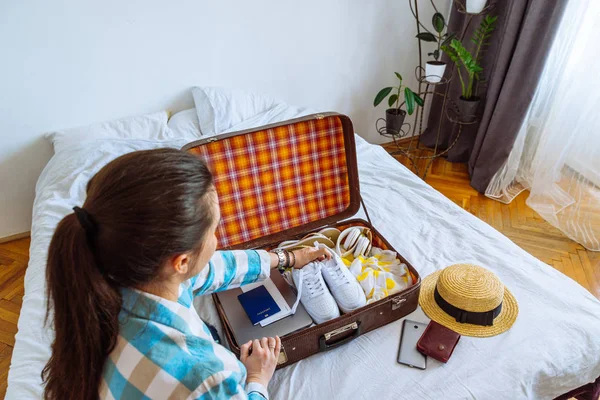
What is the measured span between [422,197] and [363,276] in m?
0.55

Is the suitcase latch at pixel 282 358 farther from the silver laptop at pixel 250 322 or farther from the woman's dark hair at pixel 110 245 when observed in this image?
the woman's dark hair at pixel 110 245

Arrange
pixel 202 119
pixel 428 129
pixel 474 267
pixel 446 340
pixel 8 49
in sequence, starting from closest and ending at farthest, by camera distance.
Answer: pixel 446 340
pixel 474 267
pixel 8 49
pixel 202 119
pixel 428 129

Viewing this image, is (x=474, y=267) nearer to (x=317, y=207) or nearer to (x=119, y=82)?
(x=317, y=207)

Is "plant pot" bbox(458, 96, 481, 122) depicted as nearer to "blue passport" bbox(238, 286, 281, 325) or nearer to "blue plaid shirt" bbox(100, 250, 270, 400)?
"blue passport" bbox(238, 286, 281, 325)

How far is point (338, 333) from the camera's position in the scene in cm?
89

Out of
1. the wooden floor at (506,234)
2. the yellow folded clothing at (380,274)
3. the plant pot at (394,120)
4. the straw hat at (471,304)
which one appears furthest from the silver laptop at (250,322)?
the plant pot at (394,120)

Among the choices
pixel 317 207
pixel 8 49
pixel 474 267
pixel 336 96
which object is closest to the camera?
pixel 474 267

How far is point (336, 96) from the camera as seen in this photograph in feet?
7.58

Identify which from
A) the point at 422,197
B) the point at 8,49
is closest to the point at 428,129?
the point at 422,197

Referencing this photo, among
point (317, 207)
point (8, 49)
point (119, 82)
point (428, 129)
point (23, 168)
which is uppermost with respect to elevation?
point (8, 49)

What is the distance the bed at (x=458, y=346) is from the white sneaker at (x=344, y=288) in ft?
0.27

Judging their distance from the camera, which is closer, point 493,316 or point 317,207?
point 493,316

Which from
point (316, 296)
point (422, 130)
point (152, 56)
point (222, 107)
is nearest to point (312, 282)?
point (316, 296)

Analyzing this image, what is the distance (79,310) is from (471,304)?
792 mm
